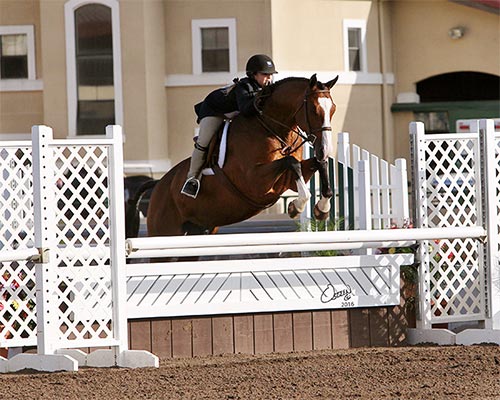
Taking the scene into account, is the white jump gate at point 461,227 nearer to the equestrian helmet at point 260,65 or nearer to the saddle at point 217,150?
A: the equestrian helmet at point 260,65

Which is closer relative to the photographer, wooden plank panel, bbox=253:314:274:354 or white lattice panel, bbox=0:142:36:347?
white lattice panel, bbox=0:142:36:347

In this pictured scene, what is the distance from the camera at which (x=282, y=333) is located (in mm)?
8391

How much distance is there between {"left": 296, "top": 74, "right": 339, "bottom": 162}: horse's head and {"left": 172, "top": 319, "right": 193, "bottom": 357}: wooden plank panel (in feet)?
5.23

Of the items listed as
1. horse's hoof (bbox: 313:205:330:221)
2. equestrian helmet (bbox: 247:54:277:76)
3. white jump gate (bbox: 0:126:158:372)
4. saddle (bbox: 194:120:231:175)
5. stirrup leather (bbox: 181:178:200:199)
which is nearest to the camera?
white jump gate (bbox: 0:126:158:372)

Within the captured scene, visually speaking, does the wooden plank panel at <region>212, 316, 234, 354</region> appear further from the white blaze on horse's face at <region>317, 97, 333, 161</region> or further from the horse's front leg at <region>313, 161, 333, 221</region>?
the white blaze on horse's face at <region>317, 97, 333, 161</region>

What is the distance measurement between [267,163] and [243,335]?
5.29 feet

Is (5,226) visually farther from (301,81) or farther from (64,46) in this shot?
(64,46)

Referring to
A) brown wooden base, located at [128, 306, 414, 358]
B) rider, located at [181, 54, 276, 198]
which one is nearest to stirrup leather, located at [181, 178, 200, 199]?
rider, located at [181, 54, 276, 198]

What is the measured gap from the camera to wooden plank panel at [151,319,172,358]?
8109 mm

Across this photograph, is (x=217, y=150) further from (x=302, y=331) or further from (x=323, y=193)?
(x=302, y=331)

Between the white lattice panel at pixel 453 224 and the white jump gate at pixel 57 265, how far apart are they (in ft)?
7.86

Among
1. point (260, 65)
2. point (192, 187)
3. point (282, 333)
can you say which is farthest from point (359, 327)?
point (260, 65)

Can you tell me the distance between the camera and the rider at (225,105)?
30.6ft

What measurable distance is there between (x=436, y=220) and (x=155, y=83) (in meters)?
13.3
